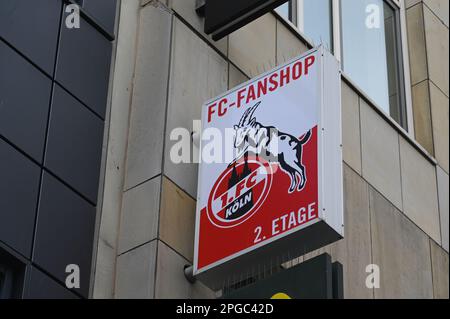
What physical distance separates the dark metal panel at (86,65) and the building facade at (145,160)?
2 cm

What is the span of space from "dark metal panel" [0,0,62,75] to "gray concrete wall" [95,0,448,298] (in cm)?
109

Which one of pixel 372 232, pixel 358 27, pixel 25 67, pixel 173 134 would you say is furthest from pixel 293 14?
pixel 25 67

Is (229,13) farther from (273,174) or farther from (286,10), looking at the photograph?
(286,10)

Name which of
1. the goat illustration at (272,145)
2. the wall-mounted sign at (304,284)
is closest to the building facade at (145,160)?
the goat illustration at (272,145)

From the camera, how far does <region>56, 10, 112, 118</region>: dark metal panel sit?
507 inches

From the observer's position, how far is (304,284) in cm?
1090

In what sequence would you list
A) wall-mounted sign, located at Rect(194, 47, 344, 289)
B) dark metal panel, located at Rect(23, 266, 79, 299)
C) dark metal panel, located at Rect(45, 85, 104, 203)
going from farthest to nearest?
dark metal panel, located at Rect(45, 85, 104, 203) < wall-mounted sign, located at Rect(194, 47, 344, 289) < dark metal panel, located at Rect(23, 266, 79, 299)

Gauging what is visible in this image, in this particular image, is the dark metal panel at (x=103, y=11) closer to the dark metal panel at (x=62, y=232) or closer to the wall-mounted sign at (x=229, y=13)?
the wall-mounted sign at (x=229, y=13)

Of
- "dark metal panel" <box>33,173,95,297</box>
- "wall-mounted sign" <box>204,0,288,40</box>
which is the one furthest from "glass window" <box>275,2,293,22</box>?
"dark metal panel" <box>33,173,95,297</box>

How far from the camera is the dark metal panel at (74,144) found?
12.2m

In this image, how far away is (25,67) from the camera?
12266 mm

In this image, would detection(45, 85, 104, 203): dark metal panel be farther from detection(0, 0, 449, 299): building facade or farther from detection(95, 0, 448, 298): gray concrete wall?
detection(95, 0, 448, 298): gray concrete wall

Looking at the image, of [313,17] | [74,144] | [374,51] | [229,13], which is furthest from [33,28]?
[374,51]
